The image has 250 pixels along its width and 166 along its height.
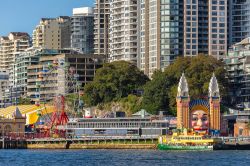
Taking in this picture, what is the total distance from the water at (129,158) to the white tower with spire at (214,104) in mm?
20485

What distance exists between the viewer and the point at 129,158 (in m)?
147

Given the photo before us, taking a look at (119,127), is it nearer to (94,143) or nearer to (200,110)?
(94,143)

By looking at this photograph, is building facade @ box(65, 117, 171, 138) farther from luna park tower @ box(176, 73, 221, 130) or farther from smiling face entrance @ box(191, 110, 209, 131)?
smiling face entrance @ box(191, 110, 209, 131)

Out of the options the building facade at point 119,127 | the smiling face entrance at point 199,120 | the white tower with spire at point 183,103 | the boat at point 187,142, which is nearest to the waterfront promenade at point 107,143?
the boat at point 187,142

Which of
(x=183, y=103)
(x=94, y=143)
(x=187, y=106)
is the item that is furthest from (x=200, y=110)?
(x=94, y=143)

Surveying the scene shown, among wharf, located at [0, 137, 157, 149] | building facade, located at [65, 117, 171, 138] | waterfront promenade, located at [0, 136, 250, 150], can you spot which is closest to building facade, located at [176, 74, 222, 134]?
building facade, located at [65, 117, 171, 138]

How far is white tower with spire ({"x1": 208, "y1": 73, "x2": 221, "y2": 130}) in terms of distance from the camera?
605 feet

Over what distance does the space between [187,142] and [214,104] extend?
60.4 feet

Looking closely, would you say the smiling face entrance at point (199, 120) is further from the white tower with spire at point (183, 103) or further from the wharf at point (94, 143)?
the wharf at point (94, 143)

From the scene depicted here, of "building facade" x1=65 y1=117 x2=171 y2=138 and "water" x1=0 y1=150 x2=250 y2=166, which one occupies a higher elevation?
"building facade" x1=65 y1=117 x2=171 y2=138

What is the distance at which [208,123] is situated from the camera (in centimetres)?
18400

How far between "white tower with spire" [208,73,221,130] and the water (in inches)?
807

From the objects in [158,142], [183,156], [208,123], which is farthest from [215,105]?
[183,156]

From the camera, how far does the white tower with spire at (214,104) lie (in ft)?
605
